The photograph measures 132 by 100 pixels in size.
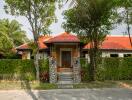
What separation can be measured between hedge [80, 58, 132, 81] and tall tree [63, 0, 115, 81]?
111 cm

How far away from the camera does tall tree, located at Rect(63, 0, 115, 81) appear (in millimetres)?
32000

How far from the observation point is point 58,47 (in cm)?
3922

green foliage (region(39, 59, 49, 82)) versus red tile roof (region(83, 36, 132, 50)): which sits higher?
red tile roof (region(83, 36, 132, 50))

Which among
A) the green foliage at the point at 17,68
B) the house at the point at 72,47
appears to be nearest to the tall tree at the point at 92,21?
the house at the point at 72,47

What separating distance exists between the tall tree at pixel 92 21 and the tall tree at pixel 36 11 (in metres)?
1.72

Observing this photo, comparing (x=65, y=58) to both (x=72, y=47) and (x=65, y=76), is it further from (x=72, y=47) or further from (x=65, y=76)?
(x=65, y=76)

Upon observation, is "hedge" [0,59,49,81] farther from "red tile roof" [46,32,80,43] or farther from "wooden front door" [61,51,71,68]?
"wooden front door" [61,51,71,68]

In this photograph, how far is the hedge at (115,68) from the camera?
34188 millimetres

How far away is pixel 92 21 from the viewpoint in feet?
107

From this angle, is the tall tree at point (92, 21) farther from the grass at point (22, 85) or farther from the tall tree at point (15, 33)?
the tall tree at point (15, 33)

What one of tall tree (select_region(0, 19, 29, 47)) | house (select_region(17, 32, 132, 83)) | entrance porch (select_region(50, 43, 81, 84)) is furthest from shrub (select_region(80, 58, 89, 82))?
tall tree (select_region(0, 19, 29, 47))

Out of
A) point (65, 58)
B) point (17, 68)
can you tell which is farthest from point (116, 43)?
point (17, 68)

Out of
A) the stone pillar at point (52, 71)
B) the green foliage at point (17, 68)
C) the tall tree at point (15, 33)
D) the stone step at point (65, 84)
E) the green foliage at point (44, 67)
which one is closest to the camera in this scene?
the stone step at point (65, 84)

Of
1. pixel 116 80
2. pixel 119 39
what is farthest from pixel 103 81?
pixel 119 39
